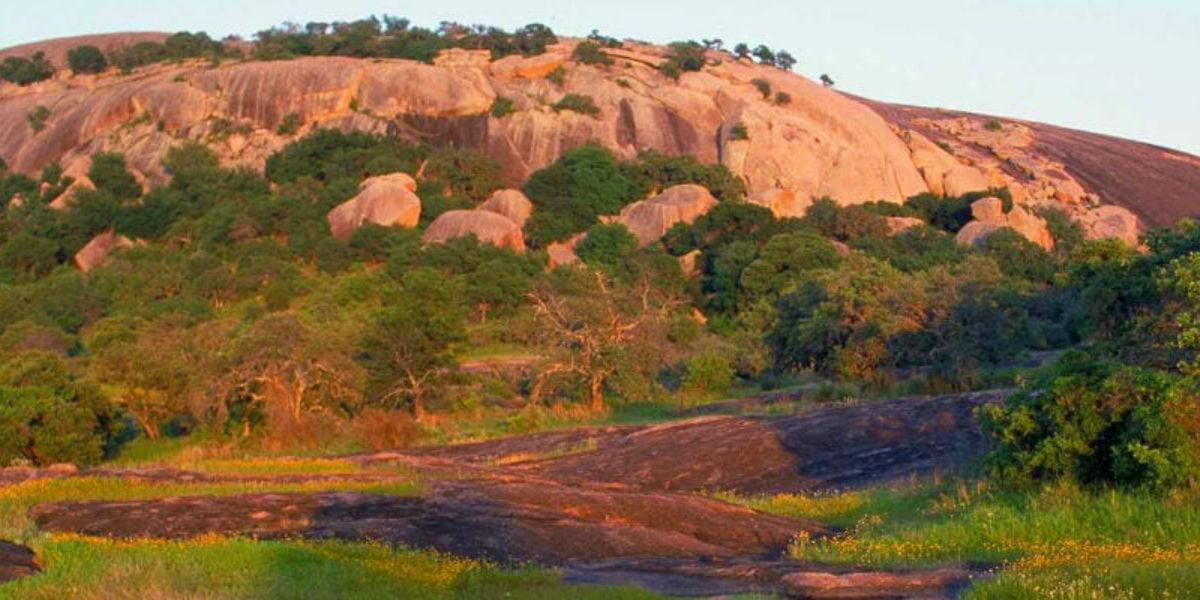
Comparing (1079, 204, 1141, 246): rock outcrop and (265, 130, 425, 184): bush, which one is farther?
(1079, 204, 1141, 246): rock outcrop

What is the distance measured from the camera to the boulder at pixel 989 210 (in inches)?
2352

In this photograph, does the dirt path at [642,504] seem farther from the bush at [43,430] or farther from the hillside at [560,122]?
the hillside at [560,122]

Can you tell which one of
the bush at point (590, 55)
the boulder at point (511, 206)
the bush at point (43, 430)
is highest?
the bush at point (590, 55)

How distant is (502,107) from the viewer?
6744 cm

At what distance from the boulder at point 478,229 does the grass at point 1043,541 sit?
39.4m

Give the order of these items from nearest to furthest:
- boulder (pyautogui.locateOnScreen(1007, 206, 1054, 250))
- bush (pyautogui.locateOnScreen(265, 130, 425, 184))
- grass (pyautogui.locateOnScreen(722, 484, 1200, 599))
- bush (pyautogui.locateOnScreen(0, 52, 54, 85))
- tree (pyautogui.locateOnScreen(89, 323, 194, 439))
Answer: grass (pyautogui.locateOnScreen(722, 484, 1200, 599)) < tree (pyautogui.locateOnScreen(89, 323, 194, 439)) < boulder (pyautogui.locateOnScreen(1007, 206, 1054, 250)) < bush (pyautogui.locateOnScreen(265, 130, 425, 184)) < bush (pyautogui.locateOnScreen(0, 52, 54, 85))

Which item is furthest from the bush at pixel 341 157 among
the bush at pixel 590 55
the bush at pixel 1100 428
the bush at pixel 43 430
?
the bush at pixel 1100 428

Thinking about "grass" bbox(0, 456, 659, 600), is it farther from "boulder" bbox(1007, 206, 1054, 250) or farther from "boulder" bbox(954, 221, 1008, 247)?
"boulder" bbox(1007, 206, 1054, 250)

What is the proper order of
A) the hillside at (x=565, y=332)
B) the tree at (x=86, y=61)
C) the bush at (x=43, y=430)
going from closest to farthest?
1. the hillside at (x=565, y=332)
2. the bush at (x=43, y=430)
3. the tree at (x=86, y=61)

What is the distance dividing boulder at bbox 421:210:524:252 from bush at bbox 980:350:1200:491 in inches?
1560

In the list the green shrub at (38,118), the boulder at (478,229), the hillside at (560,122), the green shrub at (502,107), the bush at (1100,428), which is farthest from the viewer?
the green shrub at (38,118)

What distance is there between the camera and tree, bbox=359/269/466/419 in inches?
1347

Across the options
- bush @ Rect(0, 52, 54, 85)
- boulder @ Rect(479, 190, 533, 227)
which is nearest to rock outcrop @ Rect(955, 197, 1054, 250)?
boulder @ Rect(479, 190, 533, 227)

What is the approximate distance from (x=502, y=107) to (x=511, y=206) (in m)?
9.54
